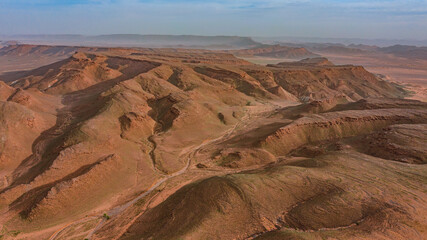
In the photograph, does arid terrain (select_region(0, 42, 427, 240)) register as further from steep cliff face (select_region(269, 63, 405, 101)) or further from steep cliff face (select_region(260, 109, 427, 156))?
steep cliff face (select_region(269, 63, 405, 101))

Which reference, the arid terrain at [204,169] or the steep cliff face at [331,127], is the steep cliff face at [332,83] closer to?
the arid terrain at [204,169]

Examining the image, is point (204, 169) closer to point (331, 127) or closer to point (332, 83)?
point (331, 127)

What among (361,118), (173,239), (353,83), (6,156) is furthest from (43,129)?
(353,83)

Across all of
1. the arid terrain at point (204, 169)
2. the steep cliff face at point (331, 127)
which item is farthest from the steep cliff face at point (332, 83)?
the steep cliff face at point (331, 127)

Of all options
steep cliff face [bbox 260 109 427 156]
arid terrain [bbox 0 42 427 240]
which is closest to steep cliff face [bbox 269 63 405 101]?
arid terrain [bbox 0 42 427 240]

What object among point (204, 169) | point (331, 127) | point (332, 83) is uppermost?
point (332, 83)

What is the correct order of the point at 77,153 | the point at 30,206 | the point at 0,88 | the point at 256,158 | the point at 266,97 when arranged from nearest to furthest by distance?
the point at 30,206
the point at 77,153
the point at 256,158
the point at 0,88
the point at 266,97

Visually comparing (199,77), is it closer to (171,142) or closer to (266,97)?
(266,97)

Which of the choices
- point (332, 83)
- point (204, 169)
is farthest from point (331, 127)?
point (332, 83)
